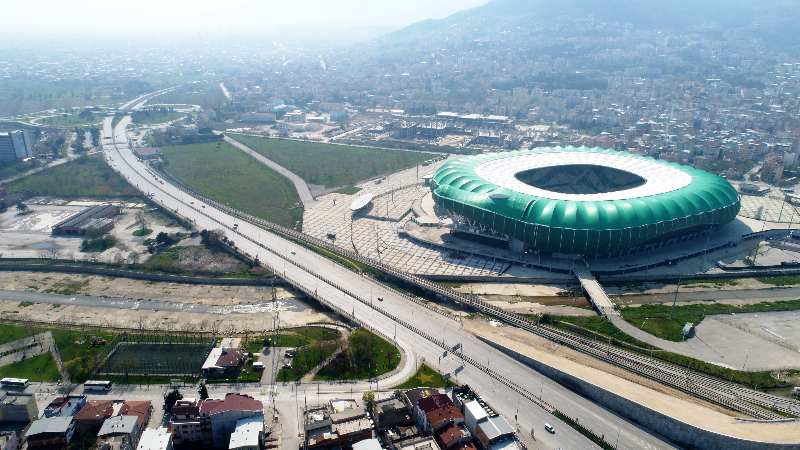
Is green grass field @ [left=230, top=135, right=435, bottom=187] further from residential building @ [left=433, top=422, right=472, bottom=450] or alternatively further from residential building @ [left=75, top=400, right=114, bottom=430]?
residential building @ [left=433, top=422, right=472, bottom=450]

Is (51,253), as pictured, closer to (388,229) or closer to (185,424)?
(388,229)

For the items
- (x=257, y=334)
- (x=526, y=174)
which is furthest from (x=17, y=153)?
(x=526, y=174)

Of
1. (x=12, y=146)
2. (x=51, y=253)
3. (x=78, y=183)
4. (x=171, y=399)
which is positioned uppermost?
(x=12, y=146)

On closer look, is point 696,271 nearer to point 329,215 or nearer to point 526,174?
point 526,174

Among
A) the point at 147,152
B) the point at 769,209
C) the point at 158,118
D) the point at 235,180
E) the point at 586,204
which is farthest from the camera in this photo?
the point at 158,118

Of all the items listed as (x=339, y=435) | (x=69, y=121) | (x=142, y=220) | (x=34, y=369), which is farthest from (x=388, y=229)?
(x=69, y=121)

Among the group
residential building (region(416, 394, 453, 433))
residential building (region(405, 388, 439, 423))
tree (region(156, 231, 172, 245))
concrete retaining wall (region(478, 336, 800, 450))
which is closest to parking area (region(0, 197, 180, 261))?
tree (region(156, 231, 172, 245))

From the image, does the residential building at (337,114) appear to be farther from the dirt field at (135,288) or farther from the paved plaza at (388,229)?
the dirt field at (135,288)
